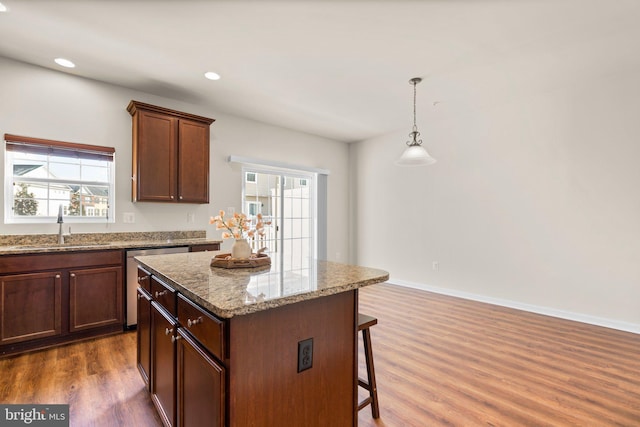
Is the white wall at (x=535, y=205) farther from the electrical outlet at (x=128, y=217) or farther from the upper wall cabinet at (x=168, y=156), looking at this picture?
the electrical outlet at (x=128, y=217)

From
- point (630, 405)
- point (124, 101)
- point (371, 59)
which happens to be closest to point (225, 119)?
point (124, 101)

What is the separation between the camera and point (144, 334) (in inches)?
77.7

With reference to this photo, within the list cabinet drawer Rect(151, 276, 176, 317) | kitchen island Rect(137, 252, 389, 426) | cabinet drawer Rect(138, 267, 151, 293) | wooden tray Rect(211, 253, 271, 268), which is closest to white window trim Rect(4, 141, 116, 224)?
cabinet drawer Rect(138, 267, 151, 293)

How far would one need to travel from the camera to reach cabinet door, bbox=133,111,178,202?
3320 mm

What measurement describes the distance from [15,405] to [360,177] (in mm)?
5208

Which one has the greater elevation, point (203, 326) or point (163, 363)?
point (203, 326)

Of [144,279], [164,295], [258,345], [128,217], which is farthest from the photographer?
[128,217]

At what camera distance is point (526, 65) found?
3.02 m

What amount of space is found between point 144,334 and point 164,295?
64cm

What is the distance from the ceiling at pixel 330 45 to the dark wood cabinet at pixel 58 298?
188cm

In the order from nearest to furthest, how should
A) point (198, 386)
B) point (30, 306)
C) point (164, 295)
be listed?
1. point (198, 386)
2. point (164, 295)
3. point (30, 306)

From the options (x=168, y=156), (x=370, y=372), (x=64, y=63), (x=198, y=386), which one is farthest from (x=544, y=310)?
(x=64, y=63)

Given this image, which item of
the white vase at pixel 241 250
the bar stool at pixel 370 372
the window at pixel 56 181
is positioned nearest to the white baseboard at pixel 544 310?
the bar stool at pixel 370 372

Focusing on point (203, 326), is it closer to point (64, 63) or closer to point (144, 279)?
point (144, 279)
